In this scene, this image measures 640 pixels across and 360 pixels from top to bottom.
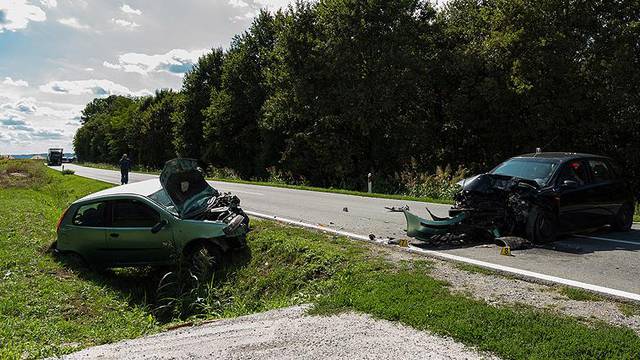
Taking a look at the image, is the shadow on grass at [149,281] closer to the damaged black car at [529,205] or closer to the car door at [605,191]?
the damaged black car at [529,205]

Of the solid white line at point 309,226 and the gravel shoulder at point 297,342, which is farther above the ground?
the solid white line at point 309,226

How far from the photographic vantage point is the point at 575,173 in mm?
8781

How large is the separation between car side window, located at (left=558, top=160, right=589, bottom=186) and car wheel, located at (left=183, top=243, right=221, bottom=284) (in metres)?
6.43

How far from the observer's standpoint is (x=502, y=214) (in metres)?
8.34

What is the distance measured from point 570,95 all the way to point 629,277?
2133 centimetres

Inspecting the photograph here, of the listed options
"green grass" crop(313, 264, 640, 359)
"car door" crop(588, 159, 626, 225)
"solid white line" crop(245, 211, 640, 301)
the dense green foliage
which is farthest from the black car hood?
the dense green foliage

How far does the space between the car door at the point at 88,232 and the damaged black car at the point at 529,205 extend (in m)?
5.73

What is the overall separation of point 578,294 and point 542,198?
2.98 metres

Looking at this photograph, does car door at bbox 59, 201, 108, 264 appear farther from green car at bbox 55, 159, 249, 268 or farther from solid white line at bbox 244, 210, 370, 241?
solid white line at bbox 244, 210, 370, 241

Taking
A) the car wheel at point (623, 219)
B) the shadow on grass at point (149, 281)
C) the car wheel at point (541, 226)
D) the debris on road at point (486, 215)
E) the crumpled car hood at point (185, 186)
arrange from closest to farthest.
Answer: the shadow on grass at point (149, 281) < the car wheel at point (541, 226) < the debris on road at point (486, 215) < the crumpled car hood at point (185, 186) < the car wheel at point (623, 219)

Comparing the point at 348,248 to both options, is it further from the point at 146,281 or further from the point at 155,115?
the point at 155,115

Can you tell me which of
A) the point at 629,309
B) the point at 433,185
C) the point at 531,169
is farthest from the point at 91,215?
the point at 433,185

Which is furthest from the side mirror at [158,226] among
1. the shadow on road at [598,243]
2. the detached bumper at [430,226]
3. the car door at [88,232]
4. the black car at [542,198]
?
the shadow on road at [598,243]

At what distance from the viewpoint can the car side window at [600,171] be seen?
360 inches
